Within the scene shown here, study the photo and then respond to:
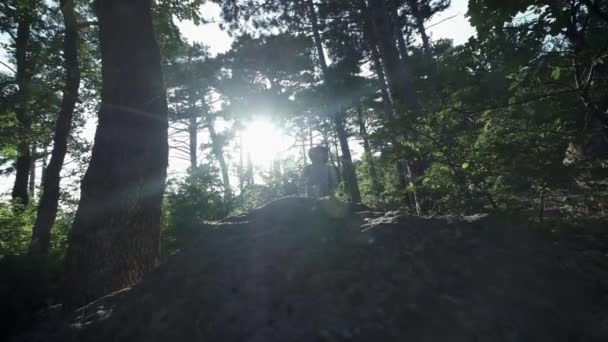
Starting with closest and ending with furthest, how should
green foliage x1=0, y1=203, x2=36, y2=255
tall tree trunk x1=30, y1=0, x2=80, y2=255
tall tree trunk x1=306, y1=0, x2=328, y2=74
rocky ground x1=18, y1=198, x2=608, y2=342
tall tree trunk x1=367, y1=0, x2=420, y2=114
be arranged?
rocky ground x1=18, y1=198, x2=608, y2=342 → tall tree trunk x1=367, y1=0, x2=420, y2=114 → green foliage x1=0, y1=203, x2=36, y2=255 → tall tree trunk x1=30, y1=0, x2=80, y2=255 → tall tree trunk x1=306, y1=0, x2=328, y2=74

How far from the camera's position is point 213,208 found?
30.0 feet

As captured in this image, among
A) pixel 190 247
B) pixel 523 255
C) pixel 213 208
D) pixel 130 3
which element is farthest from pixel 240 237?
pixel 213 208

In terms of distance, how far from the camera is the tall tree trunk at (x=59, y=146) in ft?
23.5

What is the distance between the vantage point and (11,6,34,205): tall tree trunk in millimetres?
Answer: 7887

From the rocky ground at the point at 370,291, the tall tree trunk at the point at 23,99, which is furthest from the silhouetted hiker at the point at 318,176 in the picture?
the tall tree trunk at the point at 23,99

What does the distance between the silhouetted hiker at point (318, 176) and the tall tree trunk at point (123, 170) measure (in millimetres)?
3949

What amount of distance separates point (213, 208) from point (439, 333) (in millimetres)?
8467

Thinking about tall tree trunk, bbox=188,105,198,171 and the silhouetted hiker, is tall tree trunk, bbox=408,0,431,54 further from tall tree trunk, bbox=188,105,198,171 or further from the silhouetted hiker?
tall tree trunk, bbox=188,105,198,171

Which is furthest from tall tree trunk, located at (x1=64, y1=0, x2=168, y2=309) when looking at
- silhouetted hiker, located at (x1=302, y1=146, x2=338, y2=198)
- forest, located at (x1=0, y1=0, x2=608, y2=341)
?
silhouetted hiker, located at (x1=302, y1=146, x2=338, y2=198)

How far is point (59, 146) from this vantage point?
7797 mm

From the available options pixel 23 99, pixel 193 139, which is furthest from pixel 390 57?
pixel 193 139

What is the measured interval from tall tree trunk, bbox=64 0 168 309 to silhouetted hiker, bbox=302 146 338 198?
3949mm

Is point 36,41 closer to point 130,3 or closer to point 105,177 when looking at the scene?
point 130,3

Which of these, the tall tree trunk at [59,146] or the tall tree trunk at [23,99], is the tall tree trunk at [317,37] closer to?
the tall tree trunk at [59,146]
